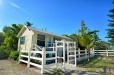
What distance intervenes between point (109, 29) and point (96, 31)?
3188 mm

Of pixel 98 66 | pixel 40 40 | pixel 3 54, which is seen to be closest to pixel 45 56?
pixel 98 66

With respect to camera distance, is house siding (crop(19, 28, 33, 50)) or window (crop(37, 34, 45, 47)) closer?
house siding (crop(19, 28, 33, 50))

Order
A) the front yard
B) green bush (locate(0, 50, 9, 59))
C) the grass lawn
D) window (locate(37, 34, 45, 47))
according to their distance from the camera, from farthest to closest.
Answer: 1. green bush (locate(0, 50, 9, 59))
2. window (locate(37, 34, 45, 47))
3. the grass lawn
4. the front yard

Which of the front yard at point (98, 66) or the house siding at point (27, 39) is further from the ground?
the house siding at point (27, 39)

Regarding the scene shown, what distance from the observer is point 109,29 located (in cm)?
→ 2581

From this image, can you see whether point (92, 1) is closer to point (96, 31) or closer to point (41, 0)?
point (41, 0)

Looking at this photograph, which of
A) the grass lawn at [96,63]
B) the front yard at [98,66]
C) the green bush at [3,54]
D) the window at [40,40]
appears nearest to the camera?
the front yard at [98,66]

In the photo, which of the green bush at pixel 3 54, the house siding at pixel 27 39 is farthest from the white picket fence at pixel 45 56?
the green bush at pixel 3 54

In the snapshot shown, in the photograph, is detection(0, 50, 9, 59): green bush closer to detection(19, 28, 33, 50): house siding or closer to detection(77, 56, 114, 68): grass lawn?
detection(19, 28, 33, 50): house siding

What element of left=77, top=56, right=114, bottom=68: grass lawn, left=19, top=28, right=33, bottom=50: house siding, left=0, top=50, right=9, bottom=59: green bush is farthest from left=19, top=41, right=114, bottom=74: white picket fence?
left=0, top=50, right=9, bottom=59: green bush

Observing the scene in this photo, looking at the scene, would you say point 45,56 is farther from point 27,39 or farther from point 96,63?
point 27,39

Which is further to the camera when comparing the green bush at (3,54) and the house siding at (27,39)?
the green bush at (3,54)

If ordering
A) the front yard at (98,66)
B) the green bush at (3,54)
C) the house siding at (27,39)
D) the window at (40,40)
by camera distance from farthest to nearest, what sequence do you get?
the green bush at (3,54) → the window at (40,40) → the house siding at (27,39) → the front yard at (98,66)

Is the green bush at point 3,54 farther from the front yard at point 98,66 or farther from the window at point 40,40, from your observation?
the front yard at point 98,66
